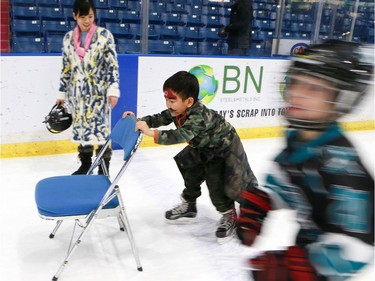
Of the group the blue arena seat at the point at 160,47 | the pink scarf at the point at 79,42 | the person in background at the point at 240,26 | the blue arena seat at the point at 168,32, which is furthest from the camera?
the blue arena seat at the point at 168,32

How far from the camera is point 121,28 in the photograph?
5.19 m

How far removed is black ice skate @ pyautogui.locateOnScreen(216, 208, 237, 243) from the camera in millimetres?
2416

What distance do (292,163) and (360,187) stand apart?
147 mm

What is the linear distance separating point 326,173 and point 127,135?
1377 millimetres

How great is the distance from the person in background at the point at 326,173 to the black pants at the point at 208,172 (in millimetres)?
1491

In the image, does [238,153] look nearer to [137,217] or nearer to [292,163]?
[137,217]

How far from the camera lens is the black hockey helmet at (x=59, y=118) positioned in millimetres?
2994

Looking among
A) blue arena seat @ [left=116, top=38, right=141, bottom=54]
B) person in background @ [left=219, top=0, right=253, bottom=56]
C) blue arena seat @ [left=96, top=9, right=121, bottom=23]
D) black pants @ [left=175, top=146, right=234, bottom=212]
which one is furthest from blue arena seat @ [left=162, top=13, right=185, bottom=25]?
black pants @ [left=175, top=146, right=234, bottom=212]

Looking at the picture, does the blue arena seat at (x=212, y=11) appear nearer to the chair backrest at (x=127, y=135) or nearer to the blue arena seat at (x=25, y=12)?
the blue arena seat at (x=25, y=12)

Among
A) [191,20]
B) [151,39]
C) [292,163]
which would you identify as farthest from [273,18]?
[292,163]

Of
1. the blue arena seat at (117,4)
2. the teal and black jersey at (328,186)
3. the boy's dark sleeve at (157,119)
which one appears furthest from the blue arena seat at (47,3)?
the teal and black jersey at (328,186)

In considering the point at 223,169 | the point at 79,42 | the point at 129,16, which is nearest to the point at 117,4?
the point at 129,16

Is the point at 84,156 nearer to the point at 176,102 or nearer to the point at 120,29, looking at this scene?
the point at 176,102

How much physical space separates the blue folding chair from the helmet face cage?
1.16m
